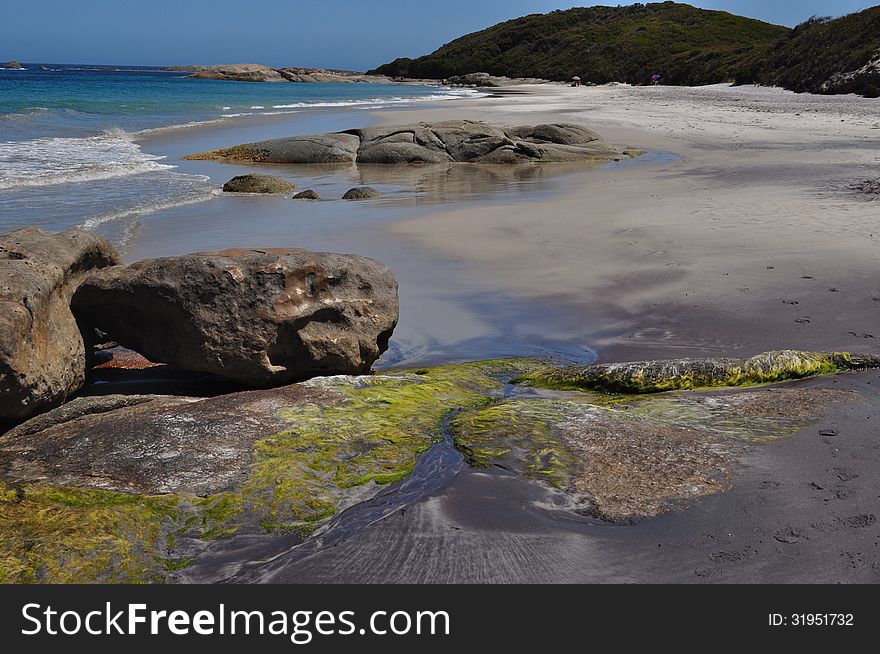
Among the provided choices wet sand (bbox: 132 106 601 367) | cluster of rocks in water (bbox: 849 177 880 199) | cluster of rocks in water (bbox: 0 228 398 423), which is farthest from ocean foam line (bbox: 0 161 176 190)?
cluster of rocks in water (bbox: 849 177 880 199)

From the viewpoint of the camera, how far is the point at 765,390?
472 cm

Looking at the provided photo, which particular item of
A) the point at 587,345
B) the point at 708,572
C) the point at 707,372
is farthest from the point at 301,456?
the point at 587,345

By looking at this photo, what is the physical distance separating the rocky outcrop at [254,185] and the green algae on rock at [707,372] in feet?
33.4

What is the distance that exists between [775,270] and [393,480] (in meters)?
5.13

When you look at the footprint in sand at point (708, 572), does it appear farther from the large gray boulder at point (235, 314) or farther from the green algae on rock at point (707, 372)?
the large gray boulder at point (235, 314)

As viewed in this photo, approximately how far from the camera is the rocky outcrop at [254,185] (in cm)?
1401

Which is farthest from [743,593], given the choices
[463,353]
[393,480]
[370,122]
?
[370,122]

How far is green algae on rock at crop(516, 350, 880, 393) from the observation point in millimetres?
4906

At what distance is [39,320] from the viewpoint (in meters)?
4.20

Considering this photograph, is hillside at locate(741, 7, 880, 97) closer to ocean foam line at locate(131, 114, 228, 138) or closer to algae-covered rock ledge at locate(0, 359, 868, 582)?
ocean foam line at locate(131, 114, 228, 138)

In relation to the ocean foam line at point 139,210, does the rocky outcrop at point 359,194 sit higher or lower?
higher

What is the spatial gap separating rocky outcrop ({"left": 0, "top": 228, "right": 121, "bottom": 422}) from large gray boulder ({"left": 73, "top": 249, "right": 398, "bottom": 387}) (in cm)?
26

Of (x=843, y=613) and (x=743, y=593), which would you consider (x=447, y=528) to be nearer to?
(x=743, y=593)

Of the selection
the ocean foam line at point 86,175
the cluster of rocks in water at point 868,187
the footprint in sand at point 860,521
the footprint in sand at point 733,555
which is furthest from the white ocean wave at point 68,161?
the footprint in sand at point 860,521
